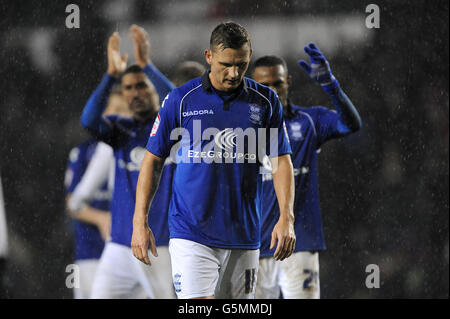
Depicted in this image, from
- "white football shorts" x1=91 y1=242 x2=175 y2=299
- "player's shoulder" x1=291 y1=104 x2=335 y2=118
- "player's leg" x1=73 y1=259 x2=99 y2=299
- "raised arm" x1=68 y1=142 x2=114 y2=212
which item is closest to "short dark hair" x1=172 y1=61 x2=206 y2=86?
"player's shoulder" x1=291 y1=104 x2=335 y2=118

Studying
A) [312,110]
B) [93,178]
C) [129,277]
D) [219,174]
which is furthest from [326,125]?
[93,178]

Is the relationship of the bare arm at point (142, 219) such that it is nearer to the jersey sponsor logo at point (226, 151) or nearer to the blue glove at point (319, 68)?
the jersey sponsor logo at point (226, 151)

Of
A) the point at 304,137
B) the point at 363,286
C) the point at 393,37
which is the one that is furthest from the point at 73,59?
the point at 363,286

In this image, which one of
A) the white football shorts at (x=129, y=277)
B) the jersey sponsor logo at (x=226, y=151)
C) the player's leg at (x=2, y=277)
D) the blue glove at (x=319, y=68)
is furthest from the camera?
the player's leg at (x=2, y=277)

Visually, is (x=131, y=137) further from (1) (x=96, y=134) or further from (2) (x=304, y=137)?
(2) (x=304, y=137)

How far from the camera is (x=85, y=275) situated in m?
3.66

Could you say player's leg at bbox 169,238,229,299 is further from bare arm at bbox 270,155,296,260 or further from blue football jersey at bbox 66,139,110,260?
blue football jersey at bbox 66,139,110,260

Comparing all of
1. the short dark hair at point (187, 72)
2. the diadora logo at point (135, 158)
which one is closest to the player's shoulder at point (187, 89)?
the short dark hair at point (187, 72)

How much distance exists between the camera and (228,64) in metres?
2.44

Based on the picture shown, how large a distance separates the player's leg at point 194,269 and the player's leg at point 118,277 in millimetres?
911

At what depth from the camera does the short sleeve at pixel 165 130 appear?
253cm

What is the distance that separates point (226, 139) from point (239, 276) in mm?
536

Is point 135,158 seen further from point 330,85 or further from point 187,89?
point 330,85

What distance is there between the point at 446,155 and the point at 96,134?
6.43 ft
